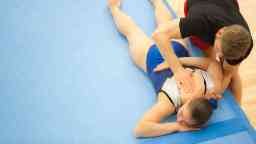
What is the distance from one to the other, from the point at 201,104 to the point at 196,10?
41 centimetres

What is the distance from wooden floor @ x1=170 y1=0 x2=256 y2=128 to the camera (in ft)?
5.67

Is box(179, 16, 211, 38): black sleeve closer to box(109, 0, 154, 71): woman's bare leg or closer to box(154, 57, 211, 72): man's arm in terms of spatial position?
box(154, 57, 211, 72): man's arm

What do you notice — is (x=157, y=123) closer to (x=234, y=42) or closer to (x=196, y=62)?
(x=196, y=62)

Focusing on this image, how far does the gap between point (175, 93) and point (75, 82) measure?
500 millimetres

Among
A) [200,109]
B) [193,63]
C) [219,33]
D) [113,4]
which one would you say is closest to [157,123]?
[200,109]

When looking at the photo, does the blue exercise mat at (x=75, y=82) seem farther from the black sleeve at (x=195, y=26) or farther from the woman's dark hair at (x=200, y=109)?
the black sleeve at (x=195, y=26)

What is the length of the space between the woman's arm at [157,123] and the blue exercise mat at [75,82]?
3 centimetres

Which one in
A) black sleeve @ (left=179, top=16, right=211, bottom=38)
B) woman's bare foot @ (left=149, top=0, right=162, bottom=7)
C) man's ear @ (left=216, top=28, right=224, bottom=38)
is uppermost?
woman's bare foot @ (left=149, top=0, right=162, bottom=7)

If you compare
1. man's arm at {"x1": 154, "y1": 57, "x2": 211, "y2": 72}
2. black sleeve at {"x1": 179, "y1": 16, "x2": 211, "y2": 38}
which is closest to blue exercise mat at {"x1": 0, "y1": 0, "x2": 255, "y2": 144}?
man's arm at {"x1": 154, "y1": 57, "x2": 211, "y2": 72}

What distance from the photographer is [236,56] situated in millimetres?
1326

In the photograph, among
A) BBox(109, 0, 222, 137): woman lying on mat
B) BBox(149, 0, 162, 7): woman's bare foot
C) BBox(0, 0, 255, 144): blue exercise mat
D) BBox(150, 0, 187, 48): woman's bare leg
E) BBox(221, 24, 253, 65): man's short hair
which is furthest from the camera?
BBox(149, 0, 162, 7): woman's bare foot

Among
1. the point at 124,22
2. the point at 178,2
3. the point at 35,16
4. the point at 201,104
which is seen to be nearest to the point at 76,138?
the point at 201,104

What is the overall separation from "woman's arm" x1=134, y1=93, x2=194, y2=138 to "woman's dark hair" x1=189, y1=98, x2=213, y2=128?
103 millimetres

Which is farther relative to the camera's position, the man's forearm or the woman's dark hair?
the man's forearm
